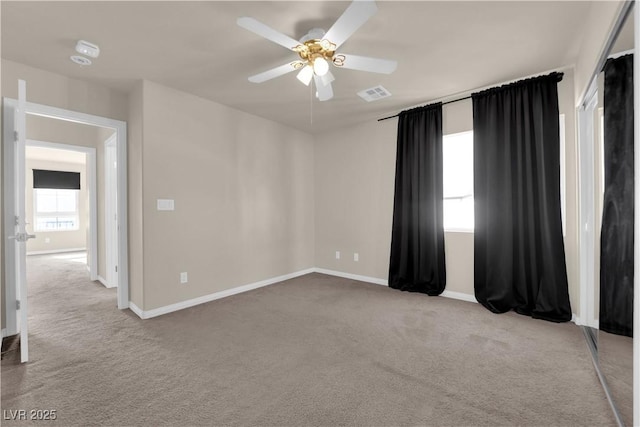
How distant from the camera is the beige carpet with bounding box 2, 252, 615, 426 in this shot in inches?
63.1

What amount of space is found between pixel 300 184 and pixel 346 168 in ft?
2.87

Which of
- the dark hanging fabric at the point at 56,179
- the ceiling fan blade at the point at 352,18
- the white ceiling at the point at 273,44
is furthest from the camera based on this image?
the dark hanging fabric at the point at 56,179

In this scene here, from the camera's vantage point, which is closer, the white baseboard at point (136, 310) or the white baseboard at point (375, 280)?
the white baseboard at point (136, 310)

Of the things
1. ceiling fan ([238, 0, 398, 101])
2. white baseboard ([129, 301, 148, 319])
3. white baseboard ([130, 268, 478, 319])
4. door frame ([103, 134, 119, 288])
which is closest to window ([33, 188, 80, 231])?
white baseboard ([130, 268, 478, 319])

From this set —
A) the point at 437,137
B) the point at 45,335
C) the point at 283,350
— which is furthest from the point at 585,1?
the point at 45,335

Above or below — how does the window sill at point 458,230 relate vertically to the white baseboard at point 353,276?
above

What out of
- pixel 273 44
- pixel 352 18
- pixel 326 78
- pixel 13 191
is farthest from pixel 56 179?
pixel 352 18

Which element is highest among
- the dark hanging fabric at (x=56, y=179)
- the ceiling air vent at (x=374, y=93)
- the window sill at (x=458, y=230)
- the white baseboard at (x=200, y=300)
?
the ceiling air vent at (x=374, y=93)

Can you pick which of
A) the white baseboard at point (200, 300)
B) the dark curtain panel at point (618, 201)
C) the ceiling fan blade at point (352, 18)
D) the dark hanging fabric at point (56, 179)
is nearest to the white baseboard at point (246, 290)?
the white baseboard at point (200, 300)

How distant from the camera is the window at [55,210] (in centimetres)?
805

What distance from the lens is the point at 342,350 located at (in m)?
2.32

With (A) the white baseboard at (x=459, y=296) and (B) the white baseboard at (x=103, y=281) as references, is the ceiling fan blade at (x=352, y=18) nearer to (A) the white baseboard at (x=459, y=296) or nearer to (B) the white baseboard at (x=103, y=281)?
(A) the white baseboard at (x=459, y=296)

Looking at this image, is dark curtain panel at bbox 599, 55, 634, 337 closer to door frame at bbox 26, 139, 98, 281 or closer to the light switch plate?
the light switch plate

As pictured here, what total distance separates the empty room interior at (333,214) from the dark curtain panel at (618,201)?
0.02 metres
